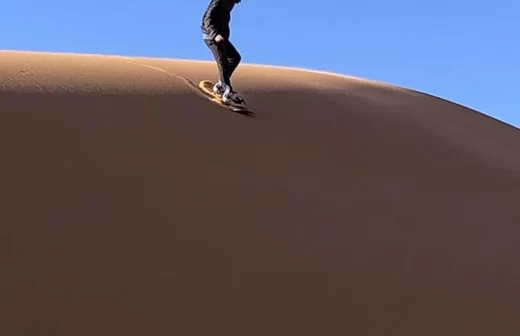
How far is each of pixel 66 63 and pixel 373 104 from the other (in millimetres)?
3701

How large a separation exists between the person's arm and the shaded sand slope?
2.29ft

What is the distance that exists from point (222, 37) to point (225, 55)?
0.21 m

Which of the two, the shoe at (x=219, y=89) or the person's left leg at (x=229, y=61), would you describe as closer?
the person's left leg at (x=229, y=61)

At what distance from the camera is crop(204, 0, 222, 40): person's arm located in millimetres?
6969

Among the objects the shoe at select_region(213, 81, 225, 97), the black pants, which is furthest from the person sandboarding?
the shoe at select_region(213, 81, 225, 97)

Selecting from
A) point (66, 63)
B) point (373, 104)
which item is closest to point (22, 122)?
point (66, 63)

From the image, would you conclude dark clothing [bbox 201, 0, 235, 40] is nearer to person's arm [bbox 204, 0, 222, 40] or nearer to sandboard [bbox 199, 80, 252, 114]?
person's arm [bbox 204, 0, 222, 40]

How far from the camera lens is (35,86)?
6.18 m

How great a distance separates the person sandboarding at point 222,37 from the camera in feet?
22.9

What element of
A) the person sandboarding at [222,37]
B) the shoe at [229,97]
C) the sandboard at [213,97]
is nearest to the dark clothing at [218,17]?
the person sandboarding at [222,37]

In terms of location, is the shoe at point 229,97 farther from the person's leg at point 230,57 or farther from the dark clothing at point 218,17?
the dark clothing at point 218,17

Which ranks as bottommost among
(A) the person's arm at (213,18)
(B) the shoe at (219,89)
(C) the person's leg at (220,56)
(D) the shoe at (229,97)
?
(D) the shoe at (229,97)

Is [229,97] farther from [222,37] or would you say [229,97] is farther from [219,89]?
[222,37]

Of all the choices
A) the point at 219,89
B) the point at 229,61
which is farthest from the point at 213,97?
the point at 229,61
